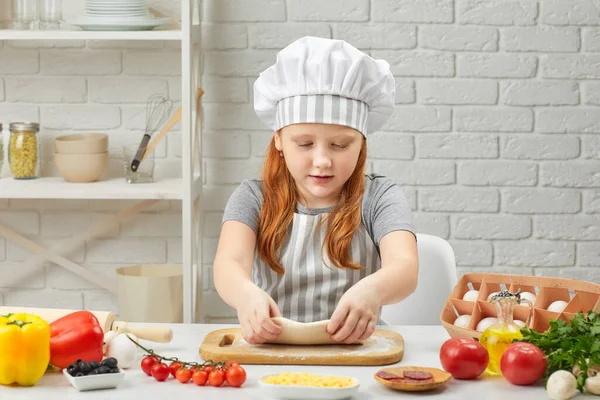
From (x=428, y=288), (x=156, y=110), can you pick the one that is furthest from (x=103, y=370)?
(x=156, y=110)

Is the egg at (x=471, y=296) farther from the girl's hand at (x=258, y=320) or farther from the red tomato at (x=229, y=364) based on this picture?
the red tomato at (x=229, y=364)

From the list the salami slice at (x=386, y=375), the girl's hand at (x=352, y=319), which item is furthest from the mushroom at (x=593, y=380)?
the girl's hand at (x=352, y=319)

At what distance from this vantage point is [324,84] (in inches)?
73.4

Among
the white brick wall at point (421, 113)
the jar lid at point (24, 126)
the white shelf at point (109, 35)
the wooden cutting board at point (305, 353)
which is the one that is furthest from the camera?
the white brick wall at point (421, 113)

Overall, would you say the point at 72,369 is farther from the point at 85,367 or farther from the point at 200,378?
the point at 200,378

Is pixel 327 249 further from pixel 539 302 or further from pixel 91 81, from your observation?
pixel 91 81

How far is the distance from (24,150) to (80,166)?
19cm

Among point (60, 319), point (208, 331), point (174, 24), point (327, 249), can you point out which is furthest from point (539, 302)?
point (174, 24)

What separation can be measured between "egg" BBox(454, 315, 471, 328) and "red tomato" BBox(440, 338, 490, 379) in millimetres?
202

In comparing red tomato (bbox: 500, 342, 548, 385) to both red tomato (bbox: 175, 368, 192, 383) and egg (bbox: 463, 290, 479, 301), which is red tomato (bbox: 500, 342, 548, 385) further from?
red tomato (bbox: 175, 368, 192, 383)

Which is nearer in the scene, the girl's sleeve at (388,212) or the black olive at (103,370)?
the black olive at (103,370)

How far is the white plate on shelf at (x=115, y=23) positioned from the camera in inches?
110

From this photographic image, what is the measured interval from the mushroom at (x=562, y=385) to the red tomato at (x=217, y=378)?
507 millimetres

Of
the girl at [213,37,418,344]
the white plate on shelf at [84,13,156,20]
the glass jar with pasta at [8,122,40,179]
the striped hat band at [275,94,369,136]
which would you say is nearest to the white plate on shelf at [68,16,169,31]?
the white plate on shelf at [84,13,156,20]
